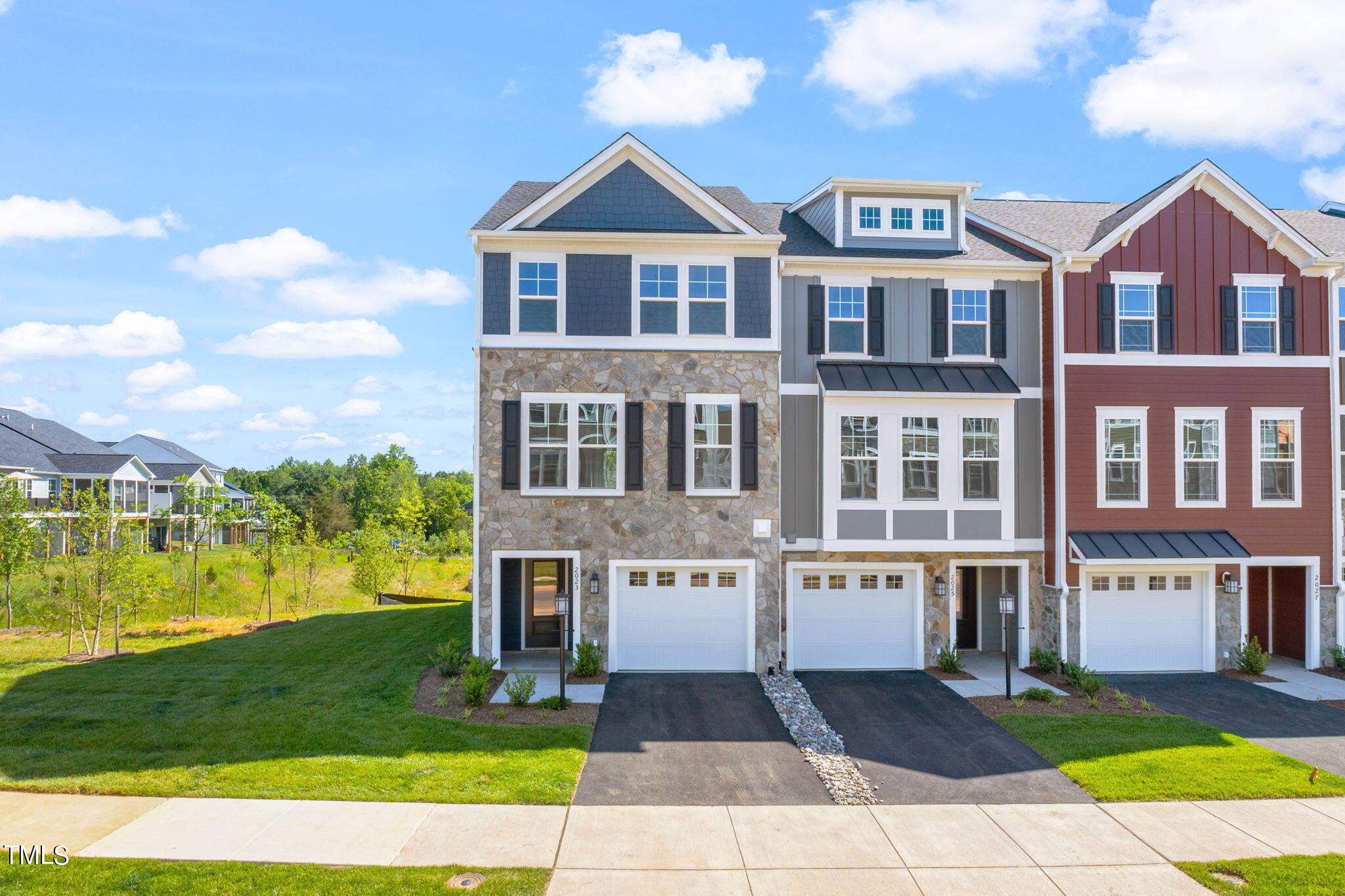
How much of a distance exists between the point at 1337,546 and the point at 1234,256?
6153 mm

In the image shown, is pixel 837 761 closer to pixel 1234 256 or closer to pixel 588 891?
pixel 588 891

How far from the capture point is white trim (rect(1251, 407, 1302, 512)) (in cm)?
1473

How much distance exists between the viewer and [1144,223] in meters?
14.8

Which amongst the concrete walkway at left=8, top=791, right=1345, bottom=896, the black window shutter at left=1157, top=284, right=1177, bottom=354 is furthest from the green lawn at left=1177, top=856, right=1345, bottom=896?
the black window shutter at left=1157, top=284, right=1177, bottom=354

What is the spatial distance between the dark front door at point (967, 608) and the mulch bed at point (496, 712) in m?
8.69

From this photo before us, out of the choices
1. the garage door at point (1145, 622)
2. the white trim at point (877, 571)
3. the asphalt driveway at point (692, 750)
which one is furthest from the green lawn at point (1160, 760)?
the asphalt driveway at point (692, 750)

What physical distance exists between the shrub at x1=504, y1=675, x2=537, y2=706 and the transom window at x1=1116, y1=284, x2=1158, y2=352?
506 inches

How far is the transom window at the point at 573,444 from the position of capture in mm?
13953

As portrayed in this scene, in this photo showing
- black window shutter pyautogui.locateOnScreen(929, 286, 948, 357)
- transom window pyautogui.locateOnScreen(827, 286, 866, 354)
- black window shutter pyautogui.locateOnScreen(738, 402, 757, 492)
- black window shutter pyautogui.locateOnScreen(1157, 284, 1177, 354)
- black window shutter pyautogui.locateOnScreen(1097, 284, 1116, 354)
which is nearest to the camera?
black window shutter pyautogui.locateOnScreen(738, 402, 757, 492)

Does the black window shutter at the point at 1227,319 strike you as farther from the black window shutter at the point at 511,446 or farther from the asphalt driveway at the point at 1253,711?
the black window shutter at the point at 511,446

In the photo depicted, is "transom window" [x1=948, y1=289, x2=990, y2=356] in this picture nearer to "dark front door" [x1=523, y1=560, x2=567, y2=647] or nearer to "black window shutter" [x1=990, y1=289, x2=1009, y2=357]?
"black window shutter" [x1=990, y1=289, x2=1009, y2=357]

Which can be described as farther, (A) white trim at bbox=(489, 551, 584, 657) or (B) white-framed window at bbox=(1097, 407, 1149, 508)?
(B) white-framed window at bbox=(1097, 407, 1149, 508)

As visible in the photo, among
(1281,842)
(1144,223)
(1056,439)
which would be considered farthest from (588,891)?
(1144,223)

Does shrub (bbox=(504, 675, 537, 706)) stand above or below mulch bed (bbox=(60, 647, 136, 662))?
above
